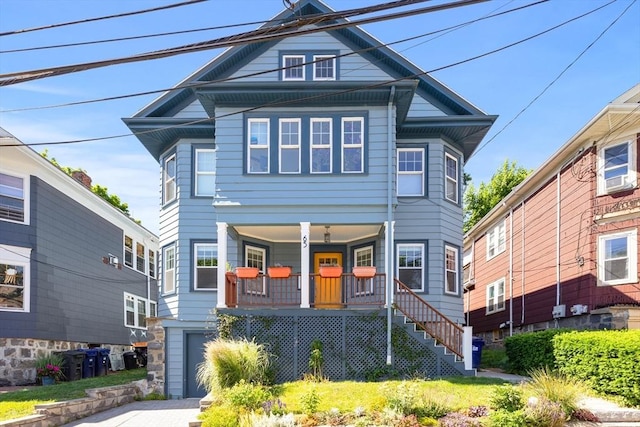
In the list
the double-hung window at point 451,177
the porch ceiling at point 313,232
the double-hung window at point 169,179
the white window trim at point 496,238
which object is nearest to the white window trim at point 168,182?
the double-hung window at point 169,179

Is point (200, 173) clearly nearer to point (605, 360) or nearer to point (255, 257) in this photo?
point (255, 257)

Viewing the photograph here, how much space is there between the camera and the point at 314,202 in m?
15.0

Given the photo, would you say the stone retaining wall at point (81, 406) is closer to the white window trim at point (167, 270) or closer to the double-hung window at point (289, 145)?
the white window trim at point (167, 270)

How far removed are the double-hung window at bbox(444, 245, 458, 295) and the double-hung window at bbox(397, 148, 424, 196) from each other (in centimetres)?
193

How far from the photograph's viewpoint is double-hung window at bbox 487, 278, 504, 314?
82.2ft

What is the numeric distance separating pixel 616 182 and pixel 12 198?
1764 centimetres

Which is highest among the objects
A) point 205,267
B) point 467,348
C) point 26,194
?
point 26,194

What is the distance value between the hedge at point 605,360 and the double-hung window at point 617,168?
527 centimetres

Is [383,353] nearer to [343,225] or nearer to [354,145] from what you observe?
[343,225]

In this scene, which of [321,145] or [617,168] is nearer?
[321,145]

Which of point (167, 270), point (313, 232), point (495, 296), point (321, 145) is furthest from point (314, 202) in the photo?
point (495, 296)

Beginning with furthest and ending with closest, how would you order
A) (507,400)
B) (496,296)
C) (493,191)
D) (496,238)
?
(493,191) → (496,238) → (496,296) → (507,400)

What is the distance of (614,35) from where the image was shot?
11734 mm

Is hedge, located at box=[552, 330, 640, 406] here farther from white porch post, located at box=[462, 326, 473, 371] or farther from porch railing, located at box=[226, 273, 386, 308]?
porch railing, located at box=[226, 273, 386, 308]
